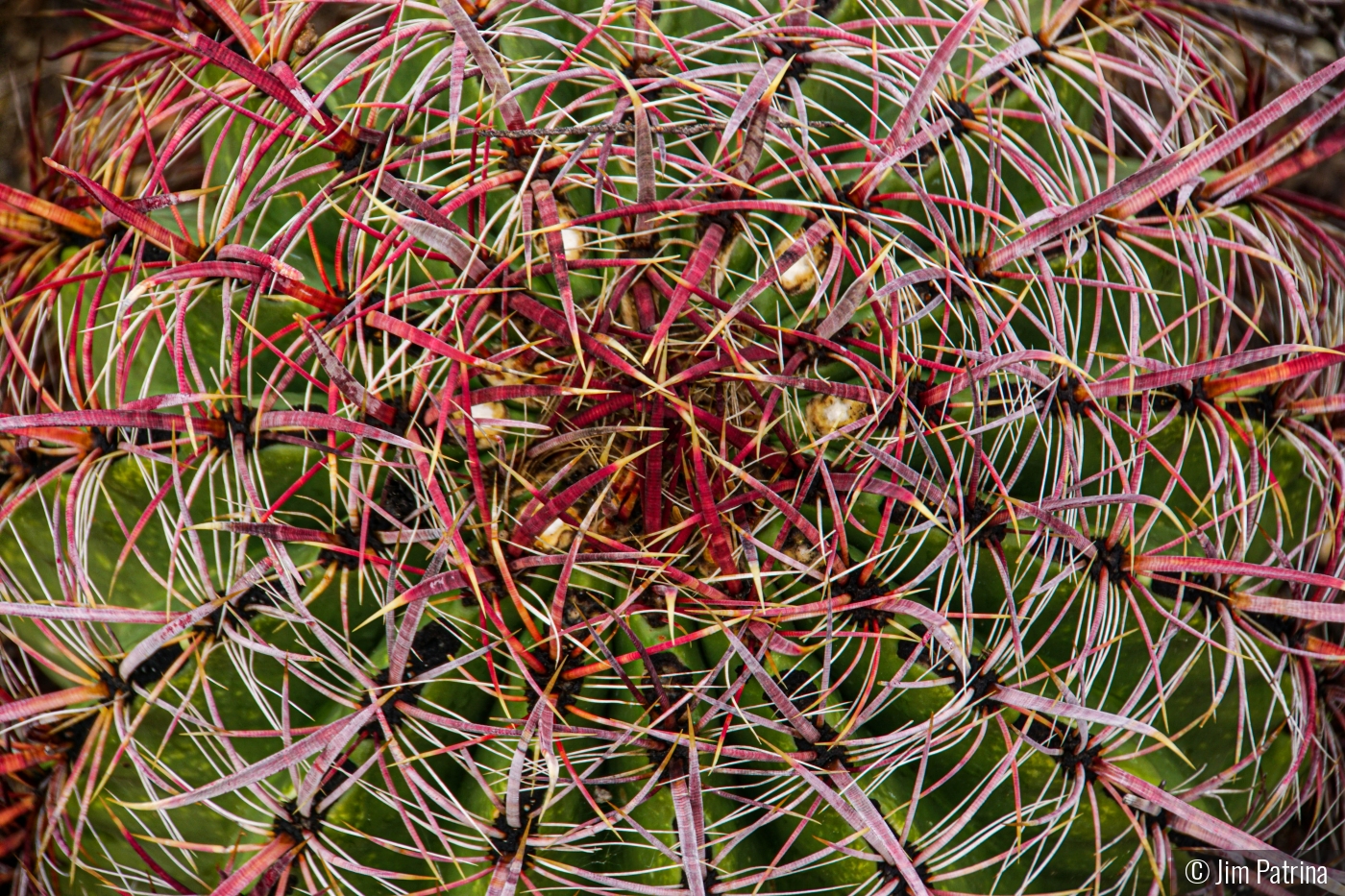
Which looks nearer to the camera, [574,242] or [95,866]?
[574,242]

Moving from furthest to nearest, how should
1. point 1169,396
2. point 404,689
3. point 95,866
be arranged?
point 95,866 < point 1169,396 < point 404,689

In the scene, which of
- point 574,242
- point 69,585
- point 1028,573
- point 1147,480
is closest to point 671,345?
point 574,242

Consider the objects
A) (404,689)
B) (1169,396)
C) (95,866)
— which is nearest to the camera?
(404,689)

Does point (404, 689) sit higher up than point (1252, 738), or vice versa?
point (404, 689)

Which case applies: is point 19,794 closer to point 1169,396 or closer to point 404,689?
point 404,689

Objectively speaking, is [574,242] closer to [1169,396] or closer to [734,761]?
[734,761]

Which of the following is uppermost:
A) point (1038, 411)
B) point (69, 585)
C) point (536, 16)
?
point (536, 16)
